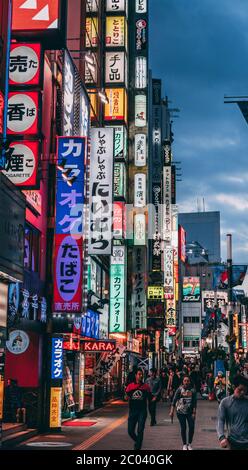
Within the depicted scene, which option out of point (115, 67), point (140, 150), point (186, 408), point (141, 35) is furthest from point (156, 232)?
point (186, 408)

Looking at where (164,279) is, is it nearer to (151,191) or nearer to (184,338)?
(151,191)

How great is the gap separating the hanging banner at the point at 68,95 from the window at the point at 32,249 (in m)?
3.52

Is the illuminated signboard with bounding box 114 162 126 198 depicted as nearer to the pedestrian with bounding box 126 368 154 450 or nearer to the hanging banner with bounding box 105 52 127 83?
the hanging banner with bounding box 105 52 127 83

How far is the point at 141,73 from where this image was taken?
163 ft

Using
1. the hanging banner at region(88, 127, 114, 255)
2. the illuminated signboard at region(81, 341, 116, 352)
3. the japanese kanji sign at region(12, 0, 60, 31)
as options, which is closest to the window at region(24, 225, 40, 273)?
the japanese kanji sign at region(12, 0, 60, 31)

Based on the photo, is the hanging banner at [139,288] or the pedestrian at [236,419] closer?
the pedestrian at [236,419]

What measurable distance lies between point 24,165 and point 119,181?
25.9 metres

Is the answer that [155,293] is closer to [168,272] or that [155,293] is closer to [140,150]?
[140,150]

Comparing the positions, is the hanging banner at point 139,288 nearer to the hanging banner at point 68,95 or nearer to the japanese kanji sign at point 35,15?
the hanging banner at point 68,95

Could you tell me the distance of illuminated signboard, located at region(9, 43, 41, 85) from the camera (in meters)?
17.3

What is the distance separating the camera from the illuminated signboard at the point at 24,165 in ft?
56.5

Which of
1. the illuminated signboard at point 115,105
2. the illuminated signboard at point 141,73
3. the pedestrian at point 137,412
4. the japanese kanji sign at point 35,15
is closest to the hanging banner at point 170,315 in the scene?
the illuminated signboard at point 141,73

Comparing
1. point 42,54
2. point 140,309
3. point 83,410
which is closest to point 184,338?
point 140,309
